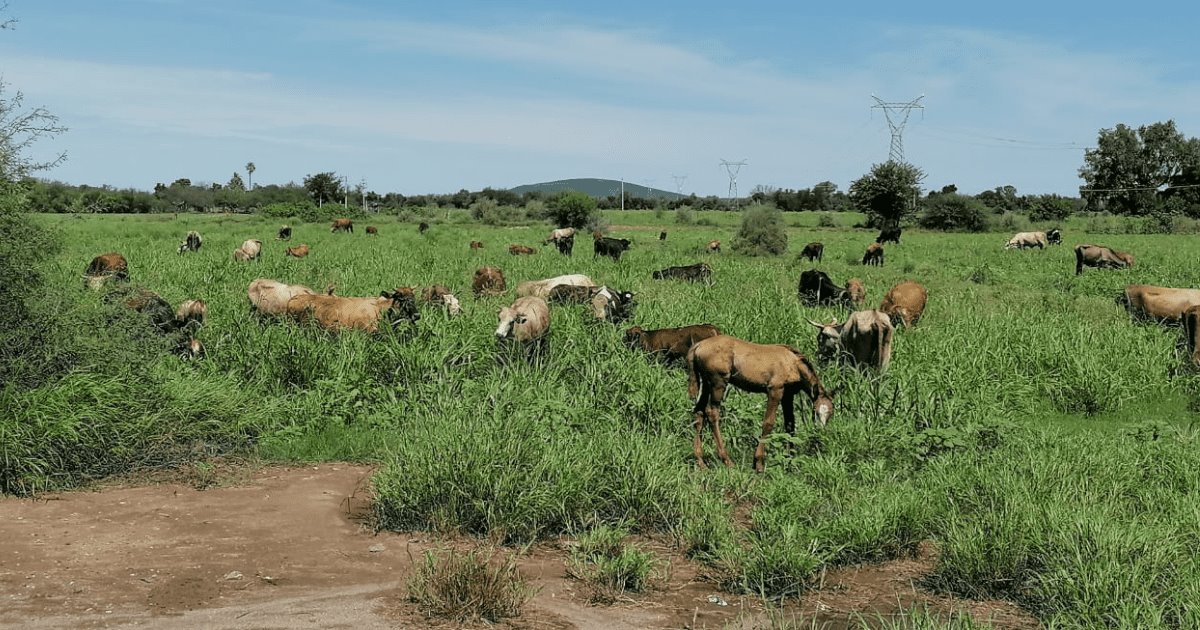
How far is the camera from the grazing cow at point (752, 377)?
8070mm

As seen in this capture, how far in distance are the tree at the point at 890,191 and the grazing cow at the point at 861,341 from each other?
1725 inches

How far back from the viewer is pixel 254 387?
399 inches

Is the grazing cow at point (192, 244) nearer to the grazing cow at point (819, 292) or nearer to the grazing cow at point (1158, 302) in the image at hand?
the grazing cow at point (819, 292)

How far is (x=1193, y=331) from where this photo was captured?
12562mm

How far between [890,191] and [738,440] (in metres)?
48.7

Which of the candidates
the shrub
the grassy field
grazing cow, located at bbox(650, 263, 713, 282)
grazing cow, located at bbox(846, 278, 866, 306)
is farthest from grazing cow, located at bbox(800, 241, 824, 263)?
the shrub

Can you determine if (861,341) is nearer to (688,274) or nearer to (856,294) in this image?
(856,294)

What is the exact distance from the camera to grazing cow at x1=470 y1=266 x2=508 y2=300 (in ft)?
54.8

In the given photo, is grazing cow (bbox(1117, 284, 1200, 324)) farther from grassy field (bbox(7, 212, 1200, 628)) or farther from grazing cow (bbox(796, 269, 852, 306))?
grazing cow (bbox(796, 269, 852, 306))

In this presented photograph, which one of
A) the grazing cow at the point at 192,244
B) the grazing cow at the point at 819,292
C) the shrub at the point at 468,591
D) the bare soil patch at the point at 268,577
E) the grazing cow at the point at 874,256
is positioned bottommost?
the bare soil patch at the point at 268,577

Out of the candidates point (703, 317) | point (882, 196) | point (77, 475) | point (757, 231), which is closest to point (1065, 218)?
point (882, 196)

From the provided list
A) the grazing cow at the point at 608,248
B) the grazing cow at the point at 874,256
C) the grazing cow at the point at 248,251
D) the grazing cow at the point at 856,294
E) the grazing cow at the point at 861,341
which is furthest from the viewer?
the grazing cow at the point at 874,256

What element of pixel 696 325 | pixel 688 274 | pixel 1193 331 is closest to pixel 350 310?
pixel 696 325

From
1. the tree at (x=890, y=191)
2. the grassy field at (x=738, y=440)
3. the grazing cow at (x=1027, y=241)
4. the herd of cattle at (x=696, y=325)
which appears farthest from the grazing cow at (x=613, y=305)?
the tree at (x=890, y=191)
